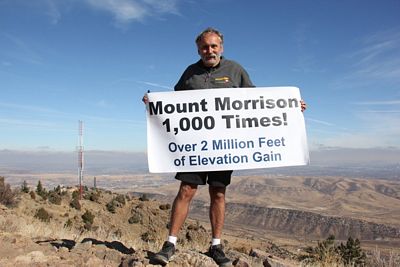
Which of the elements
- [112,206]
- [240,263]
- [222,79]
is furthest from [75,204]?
[222,79]

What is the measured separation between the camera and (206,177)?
486 centimetres

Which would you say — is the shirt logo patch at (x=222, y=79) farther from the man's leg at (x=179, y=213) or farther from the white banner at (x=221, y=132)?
the man's leg at (x=179, y=213)

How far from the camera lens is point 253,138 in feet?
16.5

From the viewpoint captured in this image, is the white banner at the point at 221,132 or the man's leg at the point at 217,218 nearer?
the man's leg at the point at 217,218

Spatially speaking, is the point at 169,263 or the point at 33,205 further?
the point at 33,205

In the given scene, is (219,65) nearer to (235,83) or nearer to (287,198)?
(235,83)

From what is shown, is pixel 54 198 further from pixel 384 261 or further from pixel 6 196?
pixel 384 261

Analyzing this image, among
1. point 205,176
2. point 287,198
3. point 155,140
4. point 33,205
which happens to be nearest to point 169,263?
point 205,176

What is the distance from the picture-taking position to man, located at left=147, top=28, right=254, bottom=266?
4539 mm

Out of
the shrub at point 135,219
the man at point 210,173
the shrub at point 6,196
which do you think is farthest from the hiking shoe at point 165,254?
the shrub at point 135,219

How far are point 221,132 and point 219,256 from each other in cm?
154

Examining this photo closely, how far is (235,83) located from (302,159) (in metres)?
1.33

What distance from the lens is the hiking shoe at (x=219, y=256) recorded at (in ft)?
15.3

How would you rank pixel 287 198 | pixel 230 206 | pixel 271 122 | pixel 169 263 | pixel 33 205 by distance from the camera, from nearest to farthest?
1. pixel 169 263
2. pixel 271 122
3. pixel 33 205
4. pixel 230 206
5. pixel 287 198
